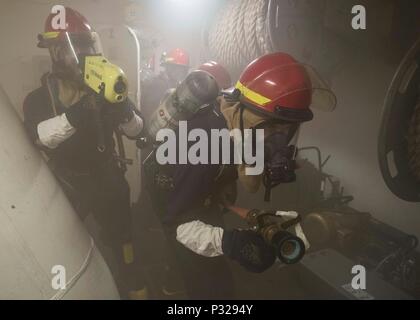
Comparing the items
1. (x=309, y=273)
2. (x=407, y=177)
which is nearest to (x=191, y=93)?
(x=407, y=177)

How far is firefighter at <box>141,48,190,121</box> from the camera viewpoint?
12.2ft

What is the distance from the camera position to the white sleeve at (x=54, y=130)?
1.95 m

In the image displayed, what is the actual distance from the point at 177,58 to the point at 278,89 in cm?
310

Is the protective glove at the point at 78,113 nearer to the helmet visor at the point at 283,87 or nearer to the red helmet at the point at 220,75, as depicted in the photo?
the helmet visor at the point at 283,87

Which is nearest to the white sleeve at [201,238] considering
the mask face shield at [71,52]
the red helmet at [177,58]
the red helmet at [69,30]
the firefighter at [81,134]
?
the firefighter at [81,134]

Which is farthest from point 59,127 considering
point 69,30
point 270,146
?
point 270,146

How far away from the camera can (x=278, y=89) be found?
5.01ft

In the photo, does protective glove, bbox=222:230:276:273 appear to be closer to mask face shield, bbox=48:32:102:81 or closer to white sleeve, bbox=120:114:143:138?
white sleeve, bbox=120:114:143:138

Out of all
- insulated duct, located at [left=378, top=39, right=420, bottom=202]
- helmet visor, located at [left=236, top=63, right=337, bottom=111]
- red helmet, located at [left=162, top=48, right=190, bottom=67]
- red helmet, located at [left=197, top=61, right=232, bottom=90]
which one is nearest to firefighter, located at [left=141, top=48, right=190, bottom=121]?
red helmet, located at [left=162, top=48, right=190, bottom=67]

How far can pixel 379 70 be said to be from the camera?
10.6 feet

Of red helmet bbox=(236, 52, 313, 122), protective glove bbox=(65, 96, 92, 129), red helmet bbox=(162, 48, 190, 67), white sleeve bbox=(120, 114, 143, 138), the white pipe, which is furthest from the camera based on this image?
red helmet bbox=(162, 48, 190, 67)

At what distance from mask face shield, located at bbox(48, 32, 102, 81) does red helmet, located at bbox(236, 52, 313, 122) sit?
113cm
